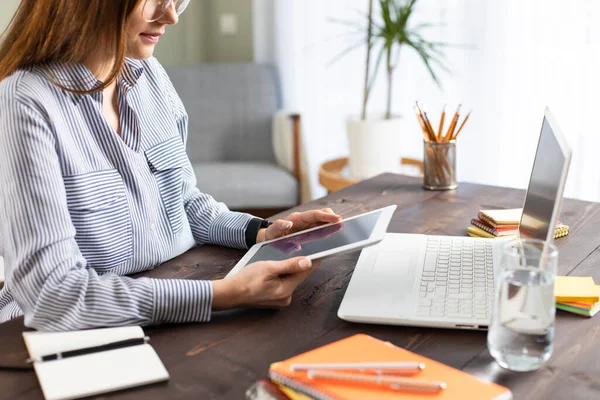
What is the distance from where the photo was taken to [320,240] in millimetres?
1158

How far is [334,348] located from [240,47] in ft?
10.3

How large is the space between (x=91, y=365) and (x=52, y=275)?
0.18m

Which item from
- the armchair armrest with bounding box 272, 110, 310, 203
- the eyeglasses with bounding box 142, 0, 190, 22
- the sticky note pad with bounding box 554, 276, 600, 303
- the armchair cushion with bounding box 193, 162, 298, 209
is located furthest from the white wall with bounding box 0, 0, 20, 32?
the sticky note pad with bounding box 554, 276, 600, 303

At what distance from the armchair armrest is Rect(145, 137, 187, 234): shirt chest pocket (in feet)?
5.76

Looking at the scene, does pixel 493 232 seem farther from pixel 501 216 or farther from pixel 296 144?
pixel 296 144

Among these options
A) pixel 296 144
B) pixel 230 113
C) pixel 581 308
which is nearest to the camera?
pixel 581 308

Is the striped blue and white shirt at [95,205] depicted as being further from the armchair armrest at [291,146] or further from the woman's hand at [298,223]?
the armchair armrest at [291,146]

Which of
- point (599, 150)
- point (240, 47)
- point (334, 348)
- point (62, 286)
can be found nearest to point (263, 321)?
point (334, 348)

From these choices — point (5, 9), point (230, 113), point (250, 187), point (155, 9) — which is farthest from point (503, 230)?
point (5, 9)

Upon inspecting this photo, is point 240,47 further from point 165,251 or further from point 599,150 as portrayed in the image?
point 165,251

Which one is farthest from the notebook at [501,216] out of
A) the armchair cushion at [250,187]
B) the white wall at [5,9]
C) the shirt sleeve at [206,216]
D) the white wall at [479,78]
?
the white wall at [5,9]

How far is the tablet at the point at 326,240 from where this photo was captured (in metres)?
1.08

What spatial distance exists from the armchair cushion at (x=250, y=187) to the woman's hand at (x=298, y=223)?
5.48ft

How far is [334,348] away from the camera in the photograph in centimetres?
91
